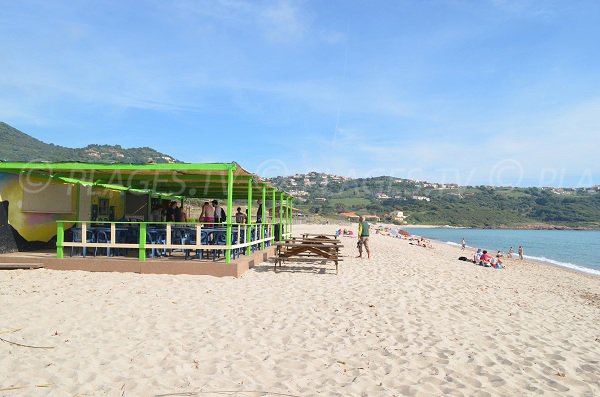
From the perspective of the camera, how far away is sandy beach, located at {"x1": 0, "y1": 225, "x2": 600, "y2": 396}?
3596mm

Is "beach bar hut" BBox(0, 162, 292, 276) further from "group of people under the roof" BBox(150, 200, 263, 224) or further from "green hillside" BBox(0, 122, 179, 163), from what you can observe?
"green hillside" BBox(0, 122, 179, 163)

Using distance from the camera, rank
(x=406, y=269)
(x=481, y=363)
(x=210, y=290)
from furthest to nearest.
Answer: (x=406, y=269) < (x=210, y=290) < (x=481, y=363)

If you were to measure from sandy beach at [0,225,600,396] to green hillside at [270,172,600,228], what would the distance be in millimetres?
82172

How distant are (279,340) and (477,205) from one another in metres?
140

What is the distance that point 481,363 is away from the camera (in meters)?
4.19

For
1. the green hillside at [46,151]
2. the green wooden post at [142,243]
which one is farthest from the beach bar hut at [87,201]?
the green hillside at [46,151]

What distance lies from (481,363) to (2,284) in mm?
8146

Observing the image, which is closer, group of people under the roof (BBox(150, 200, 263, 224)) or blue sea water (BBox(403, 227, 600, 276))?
group of people under the roof (BBox(150, 200, 263, 224))

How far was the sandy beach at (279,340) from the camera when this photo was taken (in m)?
3.60

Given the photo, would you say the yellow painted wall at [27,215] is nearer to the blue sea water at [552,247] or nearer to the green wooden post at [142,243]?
the green wooden post at [142,243]

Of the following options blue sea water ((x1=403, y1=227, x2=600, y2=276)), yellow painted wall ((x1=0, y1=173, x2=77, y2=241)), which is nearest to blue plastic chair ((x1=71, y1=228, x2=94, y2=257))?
yellow painted wall ((x1=0, y1=173, x2=77, y2=241))

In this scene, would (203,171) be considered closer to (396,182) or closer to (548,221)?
(548,221)

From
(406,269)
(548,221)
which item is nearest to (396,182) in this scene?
(548,221)

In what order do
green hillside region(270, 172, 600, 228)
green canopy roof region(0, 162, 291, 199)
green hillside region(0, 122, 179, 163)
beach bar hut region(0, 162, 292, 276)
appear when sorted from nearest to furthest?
green canopy roof region(0, 162, 291, 199) < beach bar hut region(0, 162, 292, 276) < green hillside region(0, 122, 179, 163) < green hillside region(270, 172, 600, 228)
